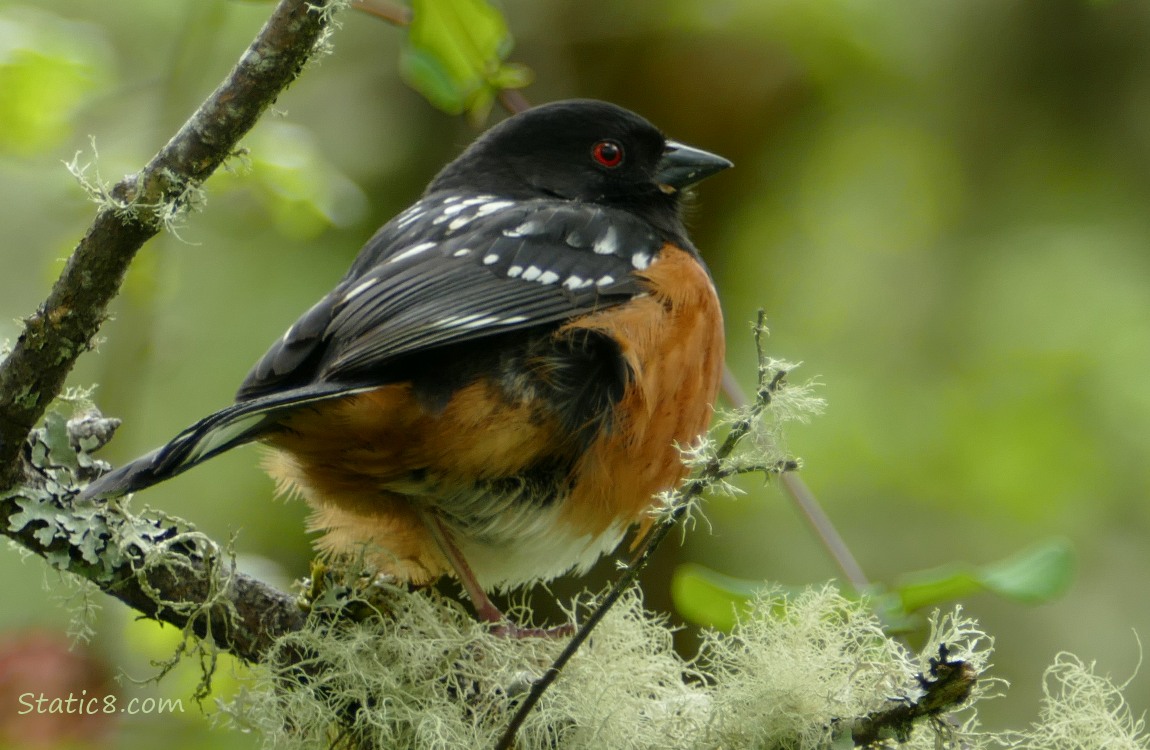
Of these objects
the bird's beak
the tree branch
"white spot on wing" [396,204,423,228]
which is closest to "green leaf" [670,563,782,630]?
the tree branch

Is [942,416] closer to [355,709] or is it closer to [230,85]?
[355,709]

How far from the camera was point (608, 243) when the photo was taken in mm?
2273

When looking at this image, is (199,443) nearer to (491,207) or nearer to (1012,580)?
(491,207)

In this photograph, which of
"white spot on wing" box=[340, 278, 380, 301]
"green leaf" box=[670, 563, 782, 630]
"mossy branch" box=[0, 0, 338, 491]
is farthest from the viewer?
"white spot on wing" box=[340, 278, 380, 301]

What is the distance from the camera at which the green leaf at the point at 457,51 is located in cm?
225

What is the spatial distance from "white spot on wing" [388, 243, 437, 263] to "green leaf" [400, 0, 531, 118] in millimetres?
321

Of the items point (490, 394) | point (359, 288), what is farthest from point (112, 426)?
point (490, 394)

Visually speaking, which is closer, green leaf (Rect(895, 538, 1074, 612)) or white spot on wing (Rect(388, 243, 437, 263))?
green leaf (Rect(895, 538, 1074, 612))

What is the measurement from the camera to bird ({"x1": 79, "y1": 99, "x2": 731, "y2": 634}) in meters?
1.92

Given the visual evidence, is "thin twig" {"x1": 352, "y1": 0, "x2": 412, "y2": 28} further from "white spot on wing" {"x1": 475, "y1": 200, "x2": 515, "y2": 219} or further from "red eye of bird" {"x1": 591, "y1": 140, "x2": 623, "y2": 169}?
"red eye of bird" {"x1": 591, "y1": 140, "x2": 623, "y2": 169}

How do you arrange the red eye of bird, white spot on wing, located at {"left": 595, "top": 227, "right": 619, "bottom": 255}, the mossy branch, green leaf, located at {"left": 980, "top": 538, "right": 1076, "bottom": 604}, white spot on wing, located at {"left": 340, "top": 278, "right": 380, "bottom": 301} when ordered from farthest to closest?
the red eye of bird, white spot on wing, located at {"left": 595, "top": 227, "right": 619, "bottom": 255}, white spot on wing, located at {"left": 340, "top": 278, "right": 380, "bottom": 301}, green leaf, located at {"left": 980, "top": 538, "right": 1076, "bottom": 604}, the mossy branch

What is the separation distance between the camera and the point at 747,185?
401 cm

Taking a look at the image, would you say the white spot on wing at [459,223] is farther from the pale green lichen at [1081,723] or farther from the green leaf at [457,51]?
the pale green lichen at [1081,723]

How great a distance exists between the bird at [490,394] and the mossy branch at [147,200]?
0.21 m
